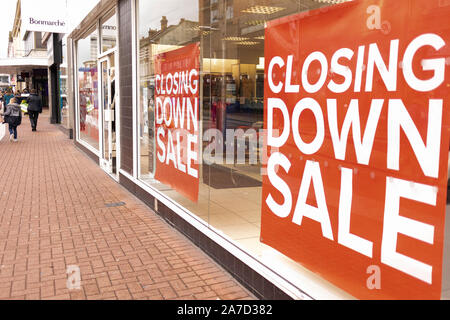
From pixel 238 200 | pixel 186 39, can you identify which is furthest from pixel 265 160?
pixel 186 39

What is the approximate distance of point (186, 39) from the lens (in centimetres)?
507

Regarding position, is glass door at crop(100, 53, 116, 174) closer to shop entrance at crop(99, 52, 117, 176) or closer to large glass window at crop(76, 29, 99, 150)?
shop entrance at crop(99, 52, 117, 176)

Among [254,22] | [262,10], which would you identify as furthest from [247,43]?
[262,10]

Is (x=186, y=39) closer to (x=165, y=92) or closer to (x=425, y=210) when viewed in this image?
(x=165, y=92)

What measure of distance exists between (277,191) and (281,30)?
1.19 metres

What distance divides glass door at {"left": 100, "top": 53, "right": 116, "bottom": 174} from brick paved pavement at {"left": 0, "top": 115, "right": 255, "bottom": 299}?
1108 millimetres

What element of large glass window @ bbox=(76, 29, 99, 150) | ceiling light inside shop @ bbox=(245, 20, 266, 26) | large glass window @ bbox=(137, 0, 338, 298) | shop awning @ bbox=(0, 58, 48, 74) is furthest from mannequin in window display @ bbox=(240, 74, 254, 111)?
shop awning @ bbox=(0, 58, 48, 74)

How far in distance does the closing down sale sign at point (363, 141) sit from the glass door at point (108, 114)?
612 cm

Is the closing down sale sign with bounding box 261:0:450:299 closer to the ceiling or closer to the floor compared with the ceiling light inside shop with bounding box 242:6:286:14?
closer to the floor

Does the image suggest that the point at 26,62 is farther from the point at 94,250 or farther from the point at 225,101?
the point at 225,101

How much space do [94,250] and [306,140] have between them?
108 inches

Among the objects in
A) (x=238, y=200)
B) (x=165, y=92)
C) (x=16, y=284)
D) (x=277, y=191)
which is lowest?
(x=16, y=284)

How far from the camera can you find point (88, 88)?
1164 centimetres

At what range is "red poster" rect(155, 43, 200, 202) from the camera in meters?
4.76
